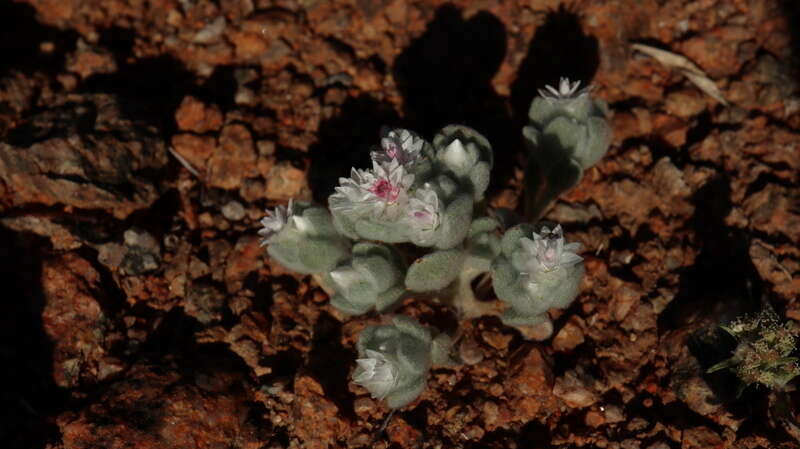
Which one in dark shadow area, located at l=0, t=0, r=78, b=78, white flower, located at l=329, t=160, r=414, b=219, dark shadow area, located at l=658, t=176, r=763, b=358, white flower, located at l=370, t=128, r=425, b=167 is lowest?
dark shadow area, located at l=658, t=176, r=763, b=358

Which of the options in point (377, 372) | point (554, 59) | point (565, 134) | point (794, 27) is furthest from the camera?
point (554, 59)

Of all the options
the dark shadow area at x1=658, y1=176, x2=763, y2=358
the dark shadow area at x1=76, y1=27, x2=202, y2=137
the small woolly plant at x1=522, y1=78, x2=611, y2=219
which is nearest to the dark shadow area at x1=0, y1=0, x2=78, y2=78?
the dark shadow area at x1=76, y1=27, x2=202, y2=137

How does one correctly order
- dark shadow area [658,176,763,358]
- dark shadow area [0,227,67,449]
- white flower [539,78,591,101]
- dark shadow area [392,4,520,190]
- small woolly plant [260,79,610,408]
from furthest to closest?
dark shadow area [392,4,520,190], white flower [539,78,591,101], dark shadow area [658,176,763,358], dark shadow area [0,227,67,449], small woolly plant [260,79,610,408]

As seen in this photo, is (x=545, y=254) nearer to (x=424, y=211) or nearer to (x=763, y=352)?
(x=424, y=211)

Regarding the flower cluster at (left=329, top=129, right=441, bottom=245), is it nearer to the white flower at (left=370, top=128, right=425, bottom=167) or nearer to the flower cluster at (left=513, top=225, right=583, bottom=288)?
the white flower at (left=370, top=128, right=425, bottom=167)

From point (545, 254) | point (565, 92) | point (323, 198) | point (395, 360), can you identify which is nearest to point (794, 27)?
point (565, 92)

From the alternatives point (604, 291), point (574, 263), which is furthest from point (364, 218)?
point (604, 291)

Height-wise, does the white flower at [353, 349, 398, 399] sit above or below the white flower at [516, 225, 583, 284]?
below

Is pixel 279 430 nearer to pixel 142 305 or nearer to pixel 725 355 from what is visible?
pixel 142 305
